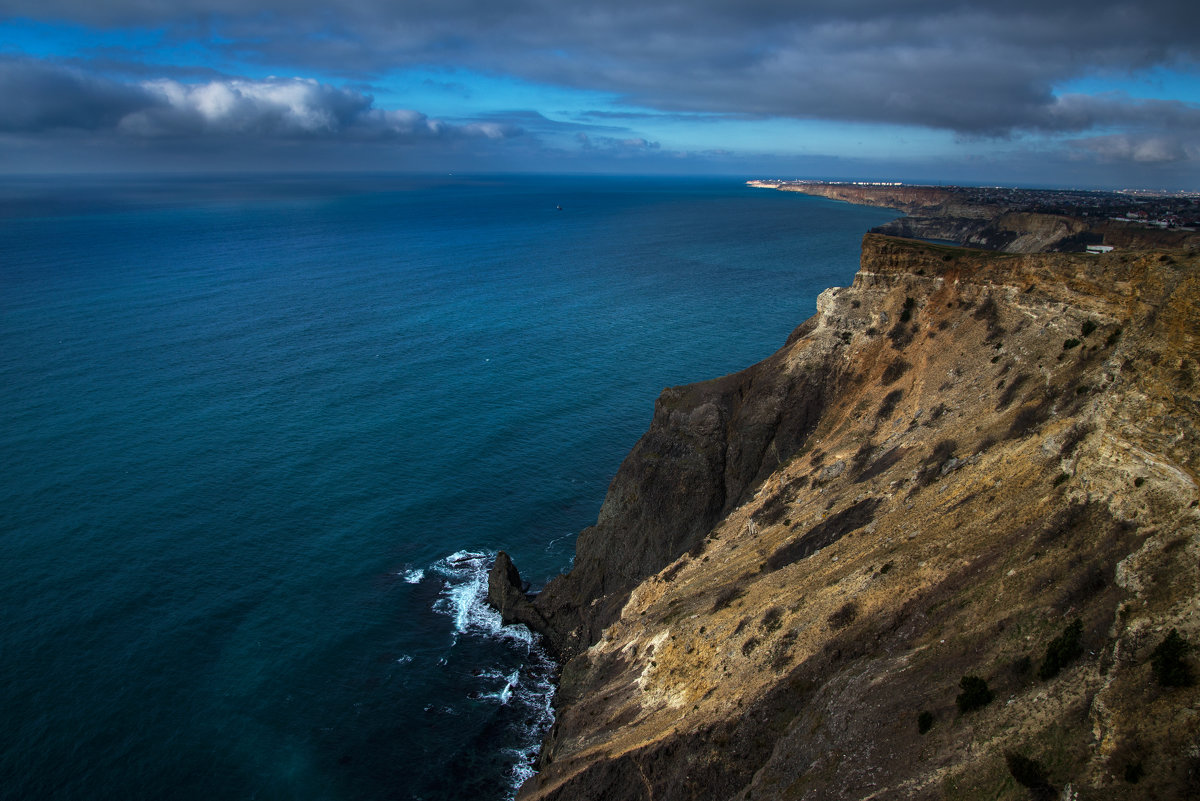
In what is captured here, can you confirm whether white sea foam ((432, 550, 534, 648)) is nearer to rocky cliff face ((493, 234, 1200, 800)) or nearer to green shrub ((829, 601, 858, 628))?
rocky cliff face ((493, 234, 1200, 800))

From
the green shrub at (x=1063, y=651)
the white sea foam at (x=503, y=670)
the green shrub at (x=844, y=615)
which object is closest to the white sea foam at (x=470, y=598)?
the white sea foam at (x=503, y=670)

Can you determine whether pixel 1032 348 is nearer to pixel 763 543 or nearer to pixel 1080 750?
pixel 763 543

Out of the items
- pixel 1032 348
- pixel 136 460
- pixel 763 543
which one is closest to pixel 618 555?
pixel 763 543

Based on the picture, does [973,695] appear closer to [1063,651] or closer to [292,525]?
[1063,651]

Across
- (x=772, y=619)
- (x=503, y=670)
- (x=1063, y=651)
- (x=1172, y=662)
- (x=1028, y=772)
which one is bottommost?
(x=503, y=670)

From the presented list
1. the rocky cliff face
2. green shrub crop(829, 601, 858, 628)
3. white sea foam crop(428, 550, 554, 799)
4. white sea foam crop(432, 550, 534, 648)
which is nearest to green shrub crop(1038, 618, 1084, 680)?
the rocky cliff face

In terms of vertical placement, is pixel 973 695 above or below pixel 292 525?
above

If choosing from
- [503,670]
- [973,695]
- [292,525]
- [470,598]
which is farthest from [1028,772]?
[292,525]

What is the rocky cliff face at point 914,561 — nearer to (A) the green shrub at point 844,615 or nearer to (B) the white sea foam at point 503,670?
(A) the green shrub at point 844,615
